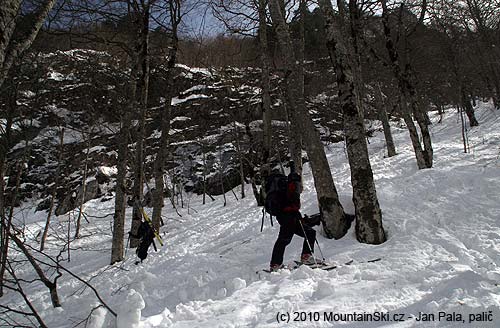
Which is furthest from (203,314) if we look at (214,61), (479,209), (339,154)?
(339,154)

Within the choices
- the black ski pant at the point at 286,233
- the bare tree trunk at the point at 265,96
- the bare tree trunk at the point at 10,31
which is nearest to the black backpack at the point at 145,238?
the black ski pant at the point at 286,233

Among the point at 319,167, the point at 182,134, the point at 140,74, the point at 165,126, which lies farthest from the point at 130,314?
the point at 182,134

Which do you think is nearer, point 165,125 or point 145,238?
point 145,238

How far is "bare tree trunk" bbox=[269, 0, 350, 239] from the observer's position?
636 centimetres

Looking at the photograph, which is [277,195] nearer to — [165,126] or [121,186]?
[121,186]

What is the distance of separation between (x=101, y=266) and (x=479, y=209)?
9.50m

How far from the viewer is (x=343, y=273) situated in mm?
4629

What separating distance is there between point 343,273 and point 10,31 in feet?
14.6

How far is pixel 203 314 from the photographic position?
390 cm

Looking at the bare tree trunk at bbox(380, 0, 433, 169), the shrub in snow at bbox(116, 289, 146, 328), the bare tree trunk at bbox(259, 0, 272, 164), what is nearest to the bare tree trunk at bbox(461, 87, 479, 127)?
the bare tree trunk at bbox(380, 0, 433, 169)

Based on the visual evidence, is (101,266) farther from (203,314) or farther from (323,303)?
(323,303)

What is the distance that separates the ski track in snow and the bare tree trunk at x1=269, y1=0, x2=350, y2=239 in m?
0.29

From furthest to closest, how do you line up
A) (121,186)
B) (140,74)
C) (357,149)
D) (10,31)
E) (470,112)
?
1. (470,112)
2. (140,74)
3. (121,186)
4. (357,149)
5. (10,31)

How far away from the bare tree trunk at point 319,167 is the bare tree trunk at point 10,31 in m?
4.69
